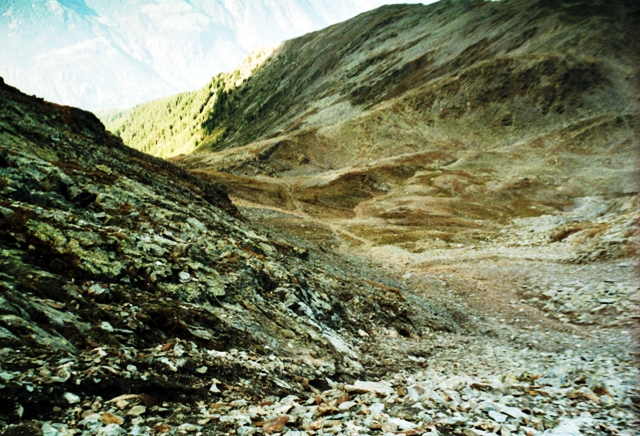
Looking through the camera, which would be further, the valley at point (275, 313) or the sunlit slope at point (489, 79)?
the sunlit slope at point (489, 79)

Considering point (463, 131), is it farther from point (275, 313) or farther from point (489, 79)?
point (275, 313)

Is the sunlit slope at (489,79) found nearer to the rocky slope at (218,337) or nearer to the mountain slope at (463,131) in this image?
the mountain slope at (463,131)

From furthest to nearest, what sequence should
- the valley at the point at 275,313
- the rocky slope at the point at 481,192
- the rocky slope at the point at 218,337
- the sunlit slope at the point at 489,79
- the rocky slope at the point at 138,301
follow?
the sunlit slope at the point at 489,79
the rocky slope at the point at 481,192
the rocky slope at the point at 138,301
the valley at the point at 275,313
the rocky slope at the point at 218,337

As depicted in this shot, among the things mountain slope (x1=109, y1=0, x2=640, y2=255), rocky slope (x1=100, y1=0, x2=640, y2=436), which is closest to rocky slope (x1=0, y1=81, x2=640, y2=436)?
rocky slope (x1=100, y1=0, x2=640, y2=436)

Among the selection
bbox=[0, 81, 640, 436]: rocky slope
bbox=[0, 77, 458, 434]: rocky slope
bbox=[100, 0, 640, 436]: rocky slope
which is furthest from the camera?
bbox=[100, 0, 640, 436]: rocky slope

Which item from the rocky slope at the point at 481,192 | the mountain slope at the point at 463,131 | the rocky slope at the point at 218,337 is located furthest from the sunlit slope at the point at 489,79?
the rocky slope at the point at 218,337

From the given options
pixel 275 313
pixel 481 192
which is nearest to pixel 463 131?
pixel 481 192

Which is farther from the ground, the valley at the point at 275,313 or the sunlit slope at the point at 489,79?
the sunlit slope at the point at 489,79

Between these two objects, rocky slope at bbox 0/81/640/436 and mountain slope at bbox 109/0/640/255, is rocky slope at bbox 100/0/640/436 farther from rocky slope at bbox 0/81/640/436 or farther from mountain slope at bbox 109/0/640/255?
mountain slope at bbox 109/0/640/255

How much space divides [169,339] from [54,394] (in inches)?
145

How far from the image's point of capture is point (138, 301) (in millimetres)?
11000

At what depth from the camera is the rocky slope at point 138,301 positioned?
7.74m

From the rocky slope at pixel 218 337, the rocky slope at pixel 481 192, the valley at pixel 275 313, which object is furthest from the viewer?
the rocky slope at pixel 481 192

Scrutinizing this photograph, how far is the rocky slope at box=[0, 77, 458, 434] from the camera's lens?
7.74 m
